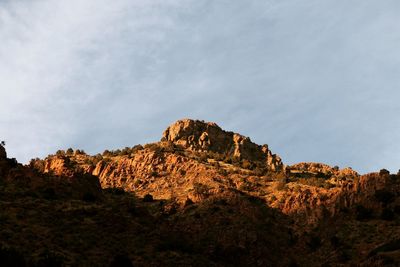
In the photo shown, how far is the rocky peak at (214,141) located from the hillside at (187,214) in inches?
412

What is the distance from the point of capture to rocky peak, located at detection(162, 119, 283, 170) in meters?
122

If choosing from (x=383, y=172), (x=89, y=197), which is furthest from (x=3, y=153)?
(x=383, y=172)

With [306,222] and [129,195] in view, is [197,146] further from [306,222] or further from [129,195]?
[306,222]

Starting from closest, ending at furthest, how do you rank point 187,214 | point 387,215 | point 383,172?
point 387,215
point 187,214
point 383,172

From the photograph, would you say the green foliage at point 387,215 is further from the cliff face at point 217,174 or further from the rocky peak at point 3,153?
the rocky peak at point 3,153

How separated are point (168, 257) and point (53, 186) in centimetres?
1907

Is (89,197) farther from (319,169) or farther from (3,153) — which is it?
(319,169)

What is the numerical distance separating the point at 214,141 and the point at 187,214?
5270 cm

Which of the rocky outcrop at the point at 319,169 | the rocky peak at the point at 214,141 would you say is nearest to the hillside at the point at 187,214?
the rocky outcrop at the point at 319,169

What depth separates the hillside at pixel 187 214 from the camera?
4841 cm

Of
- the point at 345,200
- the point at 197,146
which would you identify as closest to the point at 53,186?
the point at 345,200

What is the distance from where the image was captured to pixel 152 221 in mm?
63062

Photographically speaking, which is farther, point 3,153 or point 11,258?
point 3,153

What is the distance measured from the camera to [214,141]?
413ft
